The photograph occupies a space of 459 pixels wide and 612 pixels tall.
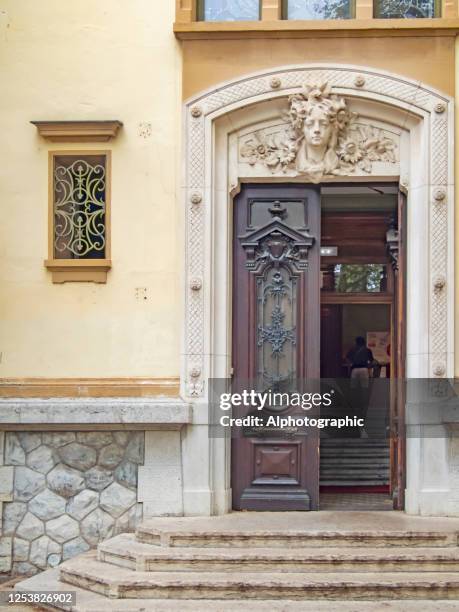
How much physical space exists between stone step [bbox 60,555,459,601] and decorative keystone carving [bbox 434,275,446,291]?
2.74 metres

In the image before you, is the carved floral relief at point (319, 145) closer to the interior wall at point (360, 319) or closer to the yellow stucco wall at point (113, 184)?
the yellow stucco wall at point (113, 184)

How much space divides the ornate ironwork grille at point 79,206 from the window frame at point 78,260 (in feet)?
0.14

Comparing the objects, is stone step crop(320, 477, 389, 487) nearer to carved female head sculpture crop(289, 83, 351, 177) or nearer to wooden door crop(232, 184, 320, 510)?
wooden door crop(232, 184, 320, 510)

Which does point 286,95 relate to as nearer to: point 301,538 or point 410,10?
point 410,10

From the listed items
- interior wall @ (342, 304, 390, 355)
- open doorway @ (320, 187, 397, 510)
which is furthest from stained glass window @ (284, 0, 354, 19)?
interior wall @ (342, 304, 390, 355)

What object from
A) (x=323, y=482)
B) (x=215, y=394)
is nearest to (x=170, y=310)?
(x=215, y=394)

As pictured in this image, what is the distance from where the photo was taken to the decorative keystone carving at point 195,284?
34.7ft

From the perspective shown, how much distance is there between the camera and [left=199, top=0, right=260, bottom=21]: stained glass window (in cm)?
1090

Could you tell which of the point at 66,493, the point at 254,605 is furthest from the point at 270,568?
the point at 66,493

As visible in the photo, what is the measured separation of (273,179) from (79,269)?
2.08 metres

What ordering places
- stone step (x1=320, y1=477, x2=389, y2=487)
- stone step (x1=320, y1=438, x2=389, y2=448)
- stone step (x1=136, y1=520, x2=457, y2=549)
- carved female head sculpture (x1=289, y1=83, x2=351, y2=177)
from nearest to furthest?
1. stone step (x1=136, y1=520, x2=457, y2=549)
2. carved female head sculpture (x1=289, y1=83, x2=351, y2=177)
3. stone step (x1=320, y1=477, x2=389, y2=487)
4. stone step (x1=320, y1=438, x2=389, y2=448)

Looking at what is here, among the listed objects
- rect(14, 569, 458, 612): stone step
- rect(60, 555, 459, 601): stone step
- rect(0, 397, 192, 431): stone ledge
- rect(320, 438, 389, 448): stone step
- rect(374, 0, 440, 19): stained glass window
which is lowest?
rect(14, 569, 458, 612): stone step

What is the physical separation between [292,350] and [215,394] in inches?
35.5

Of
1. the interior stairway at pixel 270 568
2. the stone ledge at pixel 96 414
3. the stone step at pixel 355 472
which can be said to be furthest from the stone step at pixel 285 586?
the stone step at pixel 355 472
